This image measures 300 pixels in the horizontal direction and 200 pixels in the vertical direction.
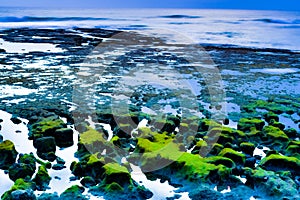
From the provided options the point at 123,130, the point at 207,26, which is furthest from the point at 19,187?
Result: the point at 207,26

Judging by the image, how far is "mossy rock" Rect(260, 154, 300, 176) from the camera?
21.9ft

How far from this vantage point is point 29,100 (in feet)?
35.2

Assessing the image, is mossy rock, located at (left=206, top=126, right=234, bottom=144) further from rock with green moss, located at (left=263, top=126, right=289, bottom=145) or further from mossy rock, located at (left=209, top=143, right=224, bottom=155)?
rock with green moss, located at (left=263, top=126, right=289, bottom=145)

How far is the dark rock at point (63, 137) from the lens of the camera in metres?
7.70

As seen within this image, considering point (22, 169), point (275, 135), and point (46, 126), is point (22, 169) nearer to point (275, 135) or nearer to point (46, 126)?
point (46, 126)

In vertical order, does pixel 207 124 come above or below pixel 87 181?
above

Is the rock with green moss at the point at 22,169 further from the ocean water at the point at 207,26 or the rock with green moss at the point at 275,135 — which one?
the ocean water at the point at 207,26

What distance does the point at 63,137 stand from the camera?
25.4 ft

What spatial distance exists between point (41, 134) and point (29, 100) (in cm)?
315

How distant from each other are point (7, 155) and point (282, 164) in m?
4.70

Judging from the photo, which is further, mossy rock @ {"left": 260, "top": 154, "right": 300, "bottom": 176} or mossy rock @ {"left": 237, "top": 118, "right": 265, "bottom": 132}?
mossy rock @ {"left": 237, "top": 118, "right": 265, "bottom": 132}

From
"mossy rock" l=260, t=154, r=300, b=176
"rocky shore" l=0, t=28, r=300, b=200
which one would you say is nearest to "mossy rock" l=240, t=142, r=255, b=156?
"rocky shore" l=0, t=28, r=300, b=200

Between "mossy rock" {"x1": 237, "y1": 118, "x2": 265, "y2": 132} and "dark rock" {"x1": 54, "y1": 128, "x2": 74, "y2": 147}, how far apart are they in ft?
12.4

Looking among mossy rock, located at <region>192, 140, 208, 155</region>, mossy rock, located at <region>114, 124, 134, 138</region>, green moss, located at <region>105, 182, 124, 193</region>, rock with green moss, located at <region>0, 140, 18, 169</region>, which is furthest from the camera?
mossy rock, located at <region>114, 124, 134, 138</region>
